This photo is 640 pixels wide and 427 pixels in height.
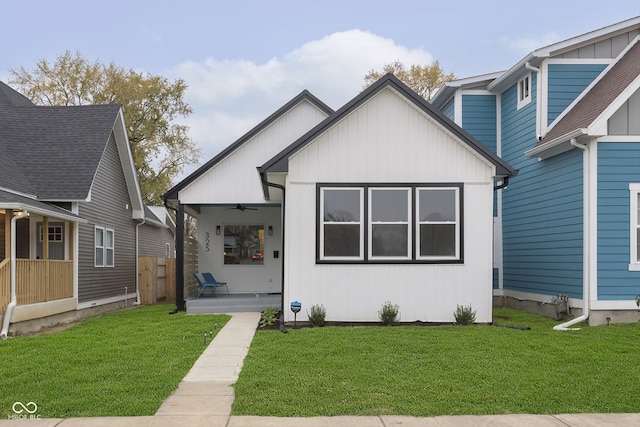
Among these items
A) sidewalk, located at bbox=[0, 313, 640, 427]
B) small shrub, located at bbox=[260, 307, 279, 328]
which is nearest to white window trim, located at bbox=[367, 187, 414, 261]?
small shrub, located at bbox=[260, 307, 279, 328]

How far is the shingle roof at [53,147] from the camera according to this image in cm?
1389

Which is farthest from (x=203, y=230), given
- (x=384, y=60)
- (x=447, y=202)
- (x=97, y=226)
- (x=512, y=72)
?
(x=384, y=60)

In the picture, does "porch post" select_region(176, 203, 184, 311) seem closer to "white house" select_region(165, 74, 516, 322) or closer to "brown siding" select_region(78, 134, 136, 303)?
"brown siding" select_region(78, 134, 136, 303)

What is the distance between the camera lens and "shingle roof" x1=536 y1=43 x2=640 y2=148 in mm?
11523

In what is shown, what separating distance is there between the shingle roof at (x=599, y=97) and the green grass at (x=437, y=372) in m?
4.11

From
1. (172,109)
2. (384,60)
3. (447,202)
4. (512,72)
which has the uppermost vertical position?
(384,60)

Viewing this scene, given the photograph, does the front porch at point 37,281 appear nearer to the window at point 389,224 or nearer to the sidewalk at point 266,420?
the sidewalk at point 266,420

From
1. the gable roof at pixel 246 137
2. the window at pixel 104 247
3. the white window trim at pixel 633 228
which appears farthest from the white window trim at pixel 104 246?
the white window trim at pixel 633 228

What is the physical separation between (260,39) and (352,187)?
1137 cm

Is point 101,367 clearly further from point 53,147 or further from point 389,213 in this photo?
point 53,147

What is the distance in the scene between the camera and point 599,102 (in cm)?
1196

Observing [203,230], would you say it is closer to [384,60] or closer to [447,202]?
[447,202]

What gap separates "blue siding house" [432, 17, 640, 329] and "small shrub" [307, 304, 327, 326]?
14.2 ft

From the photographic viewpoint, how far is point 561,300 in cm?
1196
